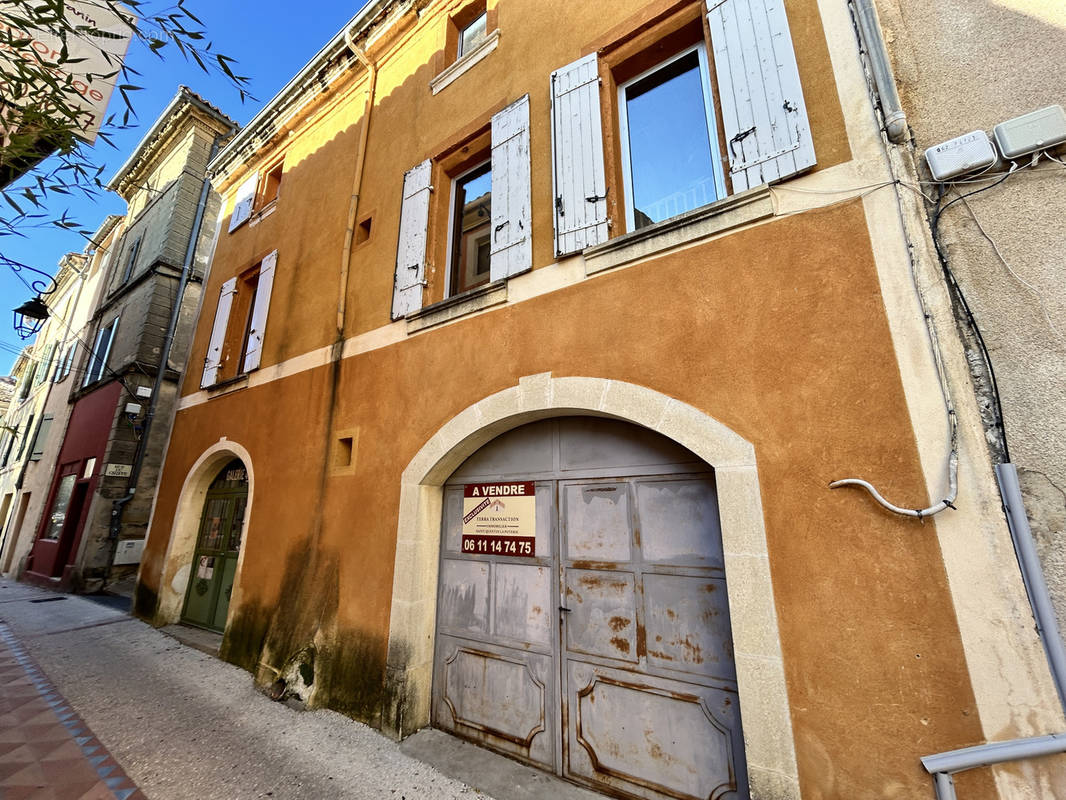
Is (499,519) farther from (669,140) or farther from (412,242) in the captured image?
(669,140)

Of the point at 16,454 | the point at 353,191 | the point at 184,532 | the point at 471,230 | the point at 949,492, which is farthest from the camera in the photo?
the point at 16,454

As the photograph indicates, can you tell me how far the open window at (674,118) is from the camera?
2766 millimetres

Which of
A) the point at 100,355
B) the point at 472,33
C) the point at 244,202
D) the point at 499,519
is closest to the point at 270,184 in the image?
the point at 244,202

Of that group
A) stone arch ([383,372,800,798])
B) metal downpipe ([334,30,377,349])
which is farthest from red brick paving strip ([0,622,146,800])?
metal downpipe ([334,30,377,349])

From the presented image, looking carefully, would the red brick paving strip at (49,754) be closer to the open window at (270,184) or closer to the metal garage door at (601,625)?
the metal garage door at (601,625)

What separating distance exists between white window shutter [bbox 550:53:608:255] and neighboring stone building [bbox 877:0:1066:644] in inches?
73.8

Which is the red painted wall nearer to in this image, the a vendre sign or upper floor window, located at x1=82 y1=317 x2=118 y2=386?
upper floor window, located at x1=82 y1=317 x2=118 y2=386

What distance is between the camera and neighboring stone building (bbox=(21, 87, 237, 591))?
9156 mm

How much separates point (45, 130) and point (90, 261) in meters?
18.0

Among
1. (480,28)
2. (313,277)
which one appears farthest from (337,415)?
(480,28)

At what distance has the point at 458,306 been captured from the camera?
13.1 feet

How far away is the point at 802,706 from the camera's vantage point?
205cm

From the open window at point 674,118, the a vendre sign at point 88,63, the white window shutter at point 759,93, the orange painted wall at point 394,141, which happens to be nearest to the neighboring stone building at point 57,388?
the orange painted wall at point 394,141

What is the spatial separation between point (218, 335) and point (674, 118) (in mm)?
Result: 7214
